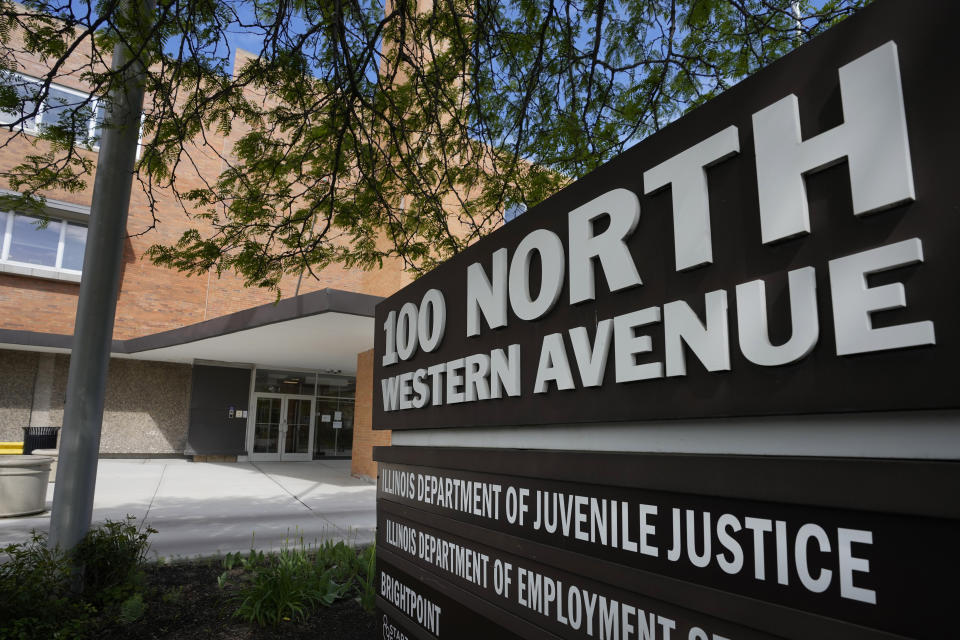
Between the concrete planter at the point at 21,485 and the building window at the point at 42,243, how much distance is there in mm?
10860

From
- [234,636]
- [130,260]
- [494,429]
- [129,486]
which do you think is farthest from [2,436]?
[494,429]

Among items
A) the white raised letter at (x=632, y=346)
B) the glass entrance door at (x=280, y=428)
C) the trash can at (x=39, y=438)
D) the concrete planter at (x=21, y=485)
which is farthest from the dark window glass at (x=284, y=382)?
the white raised letter at (x=632, y=346)

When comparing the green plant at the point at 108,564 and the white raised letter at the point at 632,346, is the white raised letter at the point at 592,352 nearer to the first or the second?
the white raised letter at the point at 632,346

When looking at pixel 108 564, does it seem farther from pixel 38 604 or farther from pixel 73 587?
pixel 38 604

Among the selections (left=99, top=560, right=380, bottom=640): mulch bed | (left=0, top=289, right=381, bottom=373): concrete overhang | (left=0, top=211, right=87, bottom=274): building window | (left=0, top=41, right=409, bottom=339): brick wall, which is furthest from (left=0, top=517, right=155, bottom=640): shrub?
(left=0, top=211, right=87, bottom=274): building window

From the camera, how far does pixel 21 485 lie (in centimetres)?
866

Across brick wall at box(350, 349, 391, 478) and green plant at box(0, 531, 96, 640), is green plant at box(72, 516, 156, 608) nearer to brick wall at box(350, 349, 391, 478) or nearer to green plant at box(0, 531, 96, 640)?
green plant at box(0, 531, 96, 640)

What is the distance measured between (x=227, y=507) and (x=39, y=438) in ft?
33.2

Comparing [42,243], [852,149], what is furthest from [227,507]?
[42,243]

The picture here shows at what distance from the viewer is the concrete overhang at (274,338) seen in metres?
11.4

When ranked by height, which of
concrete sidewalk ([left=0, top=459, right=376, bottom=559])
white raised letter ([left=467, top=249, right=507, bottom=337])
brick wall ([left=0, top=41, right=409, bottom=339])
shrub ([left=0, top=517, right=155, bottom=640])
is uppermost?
brick wall ([left=0, top=41, right=409, bottom=339])

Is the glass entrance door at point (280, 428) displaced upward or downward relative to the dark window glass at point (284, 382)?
→ downward

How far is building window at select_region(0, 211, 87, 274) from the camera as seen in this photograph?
17469 mm

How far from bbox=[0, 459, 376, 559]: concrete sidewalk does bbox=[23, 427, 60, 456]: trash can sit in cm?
176
